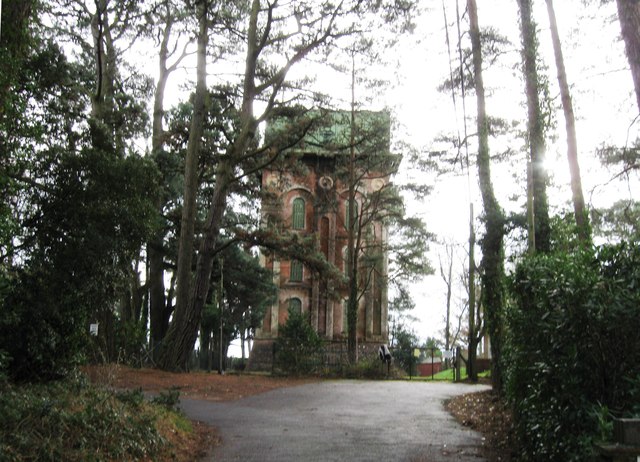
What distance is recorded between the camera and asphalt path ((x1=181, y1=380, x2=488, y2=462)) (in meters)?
8.83

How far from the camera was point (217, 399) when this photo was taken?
16.1 metres

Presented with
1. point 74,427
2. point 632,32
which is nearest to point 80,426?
point 74,427

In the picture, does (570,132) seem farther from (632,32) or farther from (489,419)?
(489,419)

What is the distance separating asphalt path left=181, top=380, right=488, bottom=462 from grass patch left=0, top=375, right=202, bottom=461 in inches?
37.6

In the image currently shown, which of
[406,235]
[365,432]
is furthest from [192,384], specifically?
[406,235]

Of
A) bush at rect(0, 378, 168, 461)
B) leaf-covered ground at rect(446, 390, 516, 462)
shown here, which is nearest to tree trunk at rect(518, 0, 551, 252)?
leaf-covered ground at rect(446, 390, 516, 462)

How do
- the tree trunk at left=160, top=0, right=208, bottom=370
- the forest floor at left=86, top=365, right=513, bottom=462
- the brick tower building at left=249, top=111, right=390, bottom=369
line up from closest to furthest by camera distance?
the forest floor at left=86, top=365, right=513, bottom=462, the tree trunk at left=160, top=0, right=208, bottom=370, the brick tower building at left=249, top=111, right=390, bottom=369

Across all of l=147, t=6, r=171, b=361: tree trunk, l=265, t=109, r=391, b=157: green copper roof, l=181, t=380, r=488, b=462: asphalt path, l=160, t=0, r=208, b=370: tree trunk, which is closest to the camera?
l=181, t=380, r=488, b=462: asphalt path

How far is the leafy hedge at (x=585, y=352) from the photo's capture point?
5.51 metres

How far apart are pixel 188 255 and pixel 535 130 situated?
1455 cm

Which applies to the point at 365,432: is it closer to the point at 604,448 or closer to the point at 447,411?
the point at 447,411

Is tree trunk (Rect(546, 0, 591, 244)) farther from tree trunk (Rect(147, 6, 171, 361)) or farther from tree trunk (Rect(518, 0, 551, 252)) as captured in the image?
tree trunk (Rect(147, 6, 171, 361))

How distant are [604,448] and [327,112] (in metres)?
21.1

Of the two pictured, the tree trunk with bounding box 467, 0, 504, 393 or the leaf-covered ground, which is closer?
the leaf-covered ground
